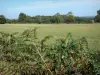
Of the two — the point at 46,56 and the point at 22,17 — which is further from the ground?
the point at 22,17

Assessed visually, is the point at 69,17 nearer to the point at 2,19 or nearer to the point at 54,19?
the point at 54,19

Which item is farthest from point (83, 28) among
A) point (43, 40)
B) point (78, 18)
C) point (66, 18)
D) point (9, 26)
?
point (43, 40)

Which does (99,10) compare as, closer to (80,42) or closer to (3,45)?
(80,42)

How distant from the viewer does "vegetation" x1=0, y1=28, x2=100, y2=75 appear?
377 cm

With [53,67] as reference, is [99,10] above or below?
above

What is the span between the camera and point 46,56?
398 centimetres

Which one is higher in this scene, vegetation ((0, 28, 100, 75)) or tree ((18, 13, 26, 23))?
tree ((18, 13, 26, 23))

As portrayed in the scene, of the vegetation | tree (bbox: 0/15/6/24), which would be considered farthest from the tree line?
the vegetation

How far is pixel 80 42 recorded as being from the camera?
388 centimetres

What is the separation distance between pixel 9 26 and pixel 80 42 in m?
3.15

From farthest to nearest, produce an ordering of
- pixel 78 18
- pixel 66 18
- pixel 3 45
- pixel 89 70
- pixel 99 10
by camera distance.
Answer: pixel 78 18 → pixel 66 18 → pixel 99 10 → pixel 3 45 → pixel 89 70

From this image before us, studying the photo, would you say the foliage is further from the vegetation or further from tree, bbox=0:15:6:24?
the vegetation

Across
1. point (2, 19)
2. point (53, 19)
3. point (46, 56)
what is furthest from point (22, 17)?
point (46, 56)

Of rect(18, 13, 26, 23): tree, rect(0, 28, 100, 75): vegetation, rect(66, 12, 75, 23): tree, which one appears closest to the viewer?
rect(0, 28, 100, 75): vegetation
